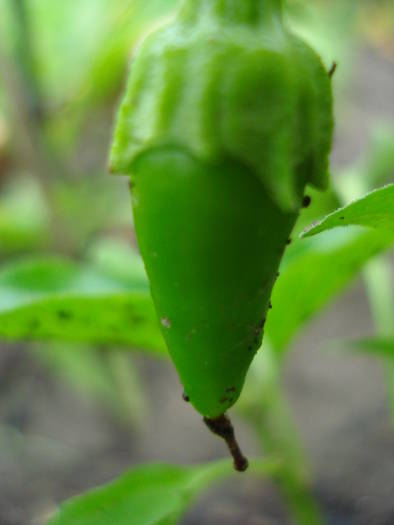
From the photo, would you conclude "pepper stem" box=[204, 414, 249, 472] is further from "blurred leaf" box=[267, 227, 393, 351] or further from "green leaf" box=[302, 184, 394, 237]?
"blurred leaf" box=[267, 227, 393, 351]

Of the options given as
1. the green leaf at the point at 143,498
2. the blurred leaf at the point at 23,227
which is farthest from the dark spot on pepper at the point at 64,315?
the blurred leaf at the point at 23,227

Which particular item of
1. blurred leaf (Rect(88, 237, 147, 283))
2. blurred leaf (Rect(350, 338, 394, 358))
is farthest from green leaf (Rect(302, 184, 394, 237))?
blurred leaf (Rect(88, 237, 147, 283))

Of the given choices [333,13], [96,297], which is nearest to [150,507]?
[96,297]

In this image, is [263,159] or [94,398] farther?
[94,398]

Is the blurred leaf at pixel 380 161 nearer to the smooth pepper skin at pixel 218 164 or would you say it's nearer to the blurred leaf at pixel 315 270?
the blurred leaf at pixel 315 270

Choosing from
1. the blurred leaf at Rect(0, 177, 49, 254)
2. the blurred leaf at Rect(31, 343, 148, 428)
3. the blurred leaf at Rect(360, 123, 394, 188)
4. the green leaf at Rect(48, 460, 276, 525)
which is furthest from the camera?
the blurred leaf at Rect(0, 177, 49, 254)

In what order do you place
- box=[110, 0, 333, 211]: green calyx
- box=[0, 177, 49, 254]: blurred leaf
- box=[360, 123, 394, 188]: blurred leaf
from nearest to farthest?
box=[110, 0, 333, 211]: green calyx
box=[360, 123, 394, 188]: blurred leaf
box=[0, 177, 49, 254]: blurred leaf

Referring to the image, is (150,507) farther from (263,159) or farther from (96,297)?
(263,159)
